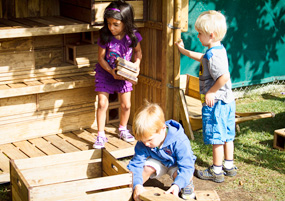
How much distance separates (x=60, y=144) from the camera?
558cm

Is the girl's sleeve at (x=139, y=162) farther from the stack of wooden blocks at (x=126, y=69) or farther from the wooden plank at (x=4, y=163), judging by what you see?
the wooden plank at (x=4, y=163)

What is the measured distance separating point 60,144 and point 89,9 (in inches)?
67.5

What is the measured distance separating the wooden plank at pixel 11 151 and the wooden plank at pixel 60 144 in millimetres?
445

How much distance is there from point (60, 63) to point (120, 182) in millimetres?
2785

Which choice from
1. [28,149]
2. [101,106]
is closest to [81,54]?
[101,106]

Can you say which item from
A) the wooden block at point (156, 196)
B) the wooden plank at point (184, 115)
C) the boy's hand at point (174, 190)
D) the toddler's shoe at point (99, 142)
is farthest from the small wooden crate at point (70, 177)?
the wooden plank at point (184, 115)

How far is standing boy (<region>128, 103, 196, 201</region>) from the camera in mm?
3865

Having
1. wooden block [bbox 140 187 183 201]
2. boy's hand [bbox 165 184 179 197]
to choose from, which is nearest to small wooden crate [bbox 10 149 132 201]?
wooden block [bbox 140 187 183 201]

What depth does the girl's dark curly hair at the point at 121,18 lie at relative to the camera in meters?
5.17

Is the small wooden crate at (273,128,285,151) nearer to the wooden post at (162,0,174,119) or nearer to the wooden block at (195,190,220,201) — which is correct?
the wooden post at (162,0,174,119)

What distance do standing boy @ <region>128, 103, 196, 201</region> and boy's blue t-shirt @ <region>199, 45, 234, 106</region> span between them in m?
0.71

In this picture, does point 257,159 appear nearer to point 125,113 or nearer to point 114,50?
point 125,113

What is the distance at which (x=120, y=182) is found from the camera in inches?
150

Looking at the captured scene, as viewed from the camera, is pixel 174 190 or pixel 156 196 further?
pixel 174 190
